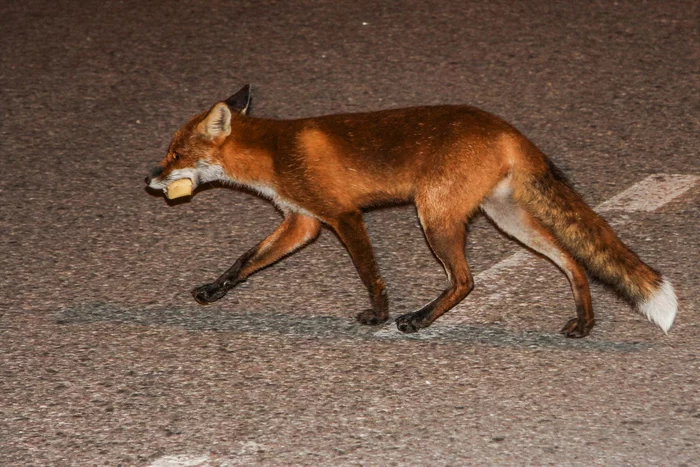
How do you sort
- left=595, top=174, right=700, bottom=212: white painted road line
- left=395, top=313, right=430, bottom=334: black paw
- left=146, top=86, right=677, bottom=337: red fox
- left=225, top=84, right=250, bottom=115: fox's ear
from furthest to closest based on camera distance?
left=595, top=174, right=700, bottom=212: white painted road line, left=225, top=84, right=250, bottom=115: fox's ear, left=395, top=313, right=430, bottom=334: black paw, left=146, top=86, right=677, bottom=337: red fox

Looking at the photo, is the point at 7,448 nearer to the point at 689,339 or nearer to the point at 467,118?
the point at 467,118

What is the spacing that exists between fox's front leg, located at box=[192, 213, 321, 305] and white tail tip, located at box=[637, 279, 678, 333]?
5.48 ft

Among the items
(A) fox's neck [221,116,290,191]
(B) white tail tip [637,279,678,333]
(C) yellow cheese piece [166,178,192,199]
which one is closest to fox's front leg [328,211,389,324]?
(A) fox's neck [221,116,290,191]

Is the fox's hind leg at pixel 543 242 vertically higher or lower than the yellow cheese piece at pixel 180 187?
higher

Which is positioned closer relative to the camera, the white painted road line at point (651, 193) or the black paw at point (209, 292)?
the black paw at point (209, 292)

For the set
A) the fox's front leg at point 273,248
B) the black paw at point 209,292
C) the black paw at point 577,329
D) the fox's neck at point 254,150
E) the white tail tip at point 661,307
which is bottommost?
the black paw at point 209,292

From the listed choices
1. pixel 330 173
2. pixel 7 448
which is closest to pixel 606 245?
pixel 330 173

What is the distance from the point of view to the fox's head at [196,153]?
18.5 feet

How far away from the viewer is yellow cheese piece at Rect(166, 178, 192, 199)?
19.0ft

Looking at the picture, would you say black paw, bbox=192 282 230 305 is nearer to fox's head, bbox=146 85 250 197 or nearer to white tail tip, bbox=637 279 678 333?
fox's head, bbox=146 85 250 197

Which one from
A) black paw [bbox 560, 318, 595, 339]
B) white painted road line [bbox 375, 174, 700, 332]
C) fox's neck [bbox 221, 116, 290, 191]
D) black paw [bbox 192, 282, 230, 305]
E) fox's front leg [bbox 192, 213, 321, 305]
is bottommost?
black paw [bbox 192, 282, 230, 305]

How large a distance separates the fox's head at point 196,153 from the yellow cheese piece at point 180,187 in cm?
2

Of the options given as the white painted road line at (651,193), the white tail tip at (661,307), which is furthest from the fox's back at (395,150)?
the white painted road line at (651,193)

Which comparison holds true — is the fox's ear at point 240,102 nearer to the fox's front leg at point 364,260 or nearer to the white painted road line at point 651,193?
the fox's front leg at point 364,260
